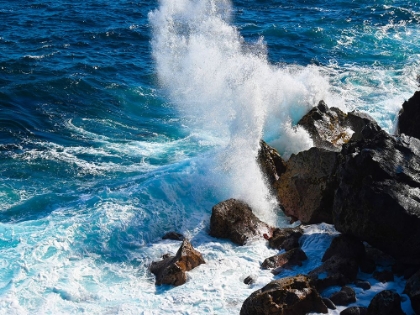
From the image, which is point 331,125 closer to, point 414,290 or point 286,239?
point 286,239

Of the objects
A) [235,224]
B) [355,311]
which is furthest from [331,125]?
[355,311]

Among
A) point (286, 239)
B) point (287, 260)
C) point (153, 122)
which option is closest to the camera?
point (287, 260)

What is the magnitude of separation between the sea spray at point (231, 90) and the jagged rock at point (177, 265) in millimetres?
3079

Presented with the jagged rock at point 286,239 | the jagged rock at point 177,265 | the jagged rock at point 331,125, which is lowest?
the jagged rock at point 177,265

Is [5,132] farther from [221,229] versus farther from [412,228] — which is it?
[412,228]

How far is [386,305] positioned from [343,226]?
2535 mm

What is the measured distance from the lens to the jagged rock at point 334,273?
418 inches

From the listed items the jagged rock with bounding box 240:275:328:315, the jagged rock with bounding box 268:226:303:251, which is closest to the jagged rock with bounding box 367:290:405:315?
the jagged rock with bounding box 240:275:328:315

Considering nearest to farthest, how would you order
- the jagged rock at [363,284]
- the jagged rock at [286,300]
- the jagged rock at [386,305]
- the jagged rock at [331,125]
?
the jagged rock at [386,305]
the jagged rock at [286,300]
the jagged rock at [363,284]
the jagged rock at [331,125]

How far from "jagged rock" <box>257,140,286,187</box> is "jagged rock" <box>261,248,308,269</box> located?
3.44 meters

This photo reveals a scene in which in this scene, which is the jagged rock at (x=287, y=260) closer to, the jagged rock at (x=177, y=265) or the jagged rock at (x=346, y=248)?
the jagged rock at (x=346, y=248)

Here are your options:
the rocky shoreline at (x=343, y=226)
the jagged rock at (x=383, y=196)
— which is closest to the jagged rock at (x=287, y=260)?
the rocky shoreline at (x=343, y=226)

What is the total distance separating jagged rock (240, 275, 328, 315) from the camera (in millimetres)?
9648

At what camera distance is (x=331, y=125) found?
17734mm
